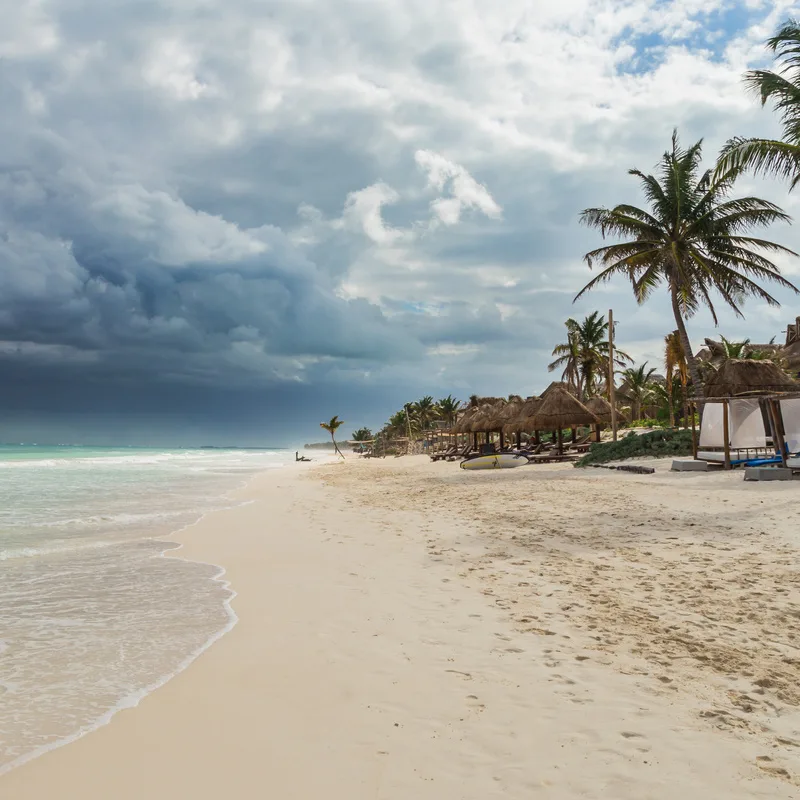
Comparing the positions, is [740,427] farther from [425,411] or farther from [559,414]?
[425,411]

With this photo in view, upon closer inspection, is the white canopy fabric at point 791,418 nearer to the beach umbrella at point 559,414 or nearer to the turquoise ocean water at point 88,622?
the beach umbrella at point 559,414

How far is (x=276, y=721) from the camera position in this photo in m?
3.26

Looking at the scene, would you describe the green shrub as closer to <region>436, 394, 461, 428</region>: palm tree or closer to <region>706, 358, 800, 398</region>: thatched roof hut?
<region>706, 358, 800, 398</region>: thatched roof hut

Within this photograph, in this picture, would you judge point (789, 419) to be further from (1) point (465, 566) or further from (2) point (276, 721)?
(2) point (276, 721)

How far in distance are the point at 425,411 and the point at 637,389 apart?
134 feet

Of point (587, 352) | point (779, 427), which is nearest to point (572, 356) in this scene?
point (587, 352)

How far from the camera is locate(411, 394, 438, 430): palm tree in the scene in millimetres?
84938

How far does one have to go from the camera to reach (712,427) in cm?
2025

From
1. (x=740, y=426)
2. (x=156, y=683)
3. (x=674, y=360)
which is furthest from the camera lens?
(x=674, y=360)

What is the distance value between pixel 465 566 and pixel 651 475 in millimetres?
11556

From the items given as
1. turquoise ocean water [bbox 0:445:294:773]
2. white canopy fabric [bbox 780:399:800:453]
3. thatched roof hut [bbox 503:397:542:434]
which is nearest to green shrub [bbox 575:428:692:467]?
white canopy fabric [bbox 780:399:800:453]

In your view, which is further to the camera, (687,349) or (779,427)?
(687,349)

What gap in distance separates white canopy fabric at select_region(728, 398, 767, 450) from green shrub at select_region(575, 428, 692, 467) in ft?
5.53

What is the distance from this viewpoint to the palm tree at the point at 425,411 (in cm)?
8494
